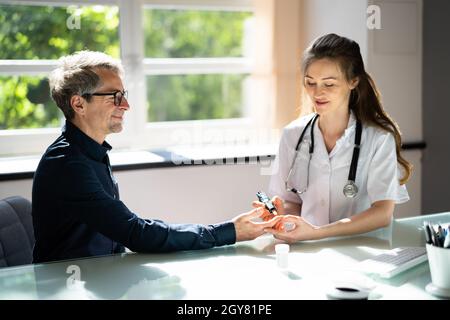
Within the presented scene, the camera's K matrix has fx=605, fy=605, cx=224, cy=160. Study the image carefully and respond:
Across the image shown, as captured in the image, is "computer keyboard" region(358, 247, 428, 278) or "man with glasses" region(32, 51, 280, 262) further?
"man with glasses" region(32, 51, 280, 262)

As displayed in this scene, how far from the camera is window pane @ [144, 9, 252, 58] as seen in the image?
9.36 m

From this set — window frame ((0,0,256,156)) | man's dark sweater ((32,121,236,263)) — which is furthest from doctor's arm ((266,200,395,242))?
window frame ((0,0,256,156))

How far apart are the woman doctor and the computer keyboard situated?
0.28m

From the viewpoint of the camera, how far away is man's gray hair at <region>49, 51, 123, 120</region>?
1982mm

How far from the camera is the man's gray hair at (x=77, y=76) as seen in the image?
198cm

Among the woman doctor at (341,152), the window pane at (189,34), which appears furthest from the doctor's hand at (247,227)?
the window pane at (189,34)

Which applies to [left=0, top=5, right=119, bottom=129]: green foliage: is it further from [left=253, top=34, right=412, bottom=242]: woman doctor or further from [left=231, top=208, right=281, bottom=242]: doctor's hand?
[left=231, top=208, right=281, bottom=242]: doctor's hand

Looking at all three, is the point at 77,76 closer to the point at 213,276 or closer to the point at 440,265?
the point at 213,276

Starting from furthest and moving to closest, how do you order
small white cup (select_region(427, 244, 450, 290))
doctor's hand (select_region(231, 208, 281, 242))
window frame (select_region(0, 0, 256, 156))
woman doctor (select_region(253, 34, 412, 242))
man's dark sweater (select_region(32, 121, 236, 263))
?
window frame (select_region(0, 0, 256, 156)) < woman doctor (select_region(253, 34, 412, 242)) < doctor's hand (select_region(231, 208, 281, 242)) < man's dark sweater (select_region(32, 121, 236, 263)) < small white cup (select_region(427, 244, 450, 290))

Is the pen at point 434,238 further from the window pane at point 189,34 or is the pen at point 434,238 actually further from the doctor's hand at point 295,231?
the window pane at point 189,34

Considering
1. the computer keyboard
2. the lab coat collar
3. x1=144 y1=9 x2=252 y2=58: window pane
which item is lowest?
the computer keyboard

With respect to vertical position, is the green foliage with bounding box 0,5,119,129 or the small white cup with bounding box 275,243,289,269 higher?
the green foliage with bounding box 0,5,119,129

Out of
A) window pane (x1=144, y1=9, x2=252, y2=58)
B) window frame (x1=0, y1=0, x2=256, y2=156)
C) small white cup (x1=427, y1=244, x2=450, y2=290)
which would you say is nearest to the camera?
small white cup (x1=427, y1=244, x2=450, y2=290)

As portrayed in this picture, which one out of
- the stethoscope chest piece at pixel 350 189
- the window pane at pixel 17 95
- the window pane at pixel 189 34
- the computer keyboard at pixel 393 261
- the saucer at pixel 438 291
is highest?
the window pane at pixel 189 34
